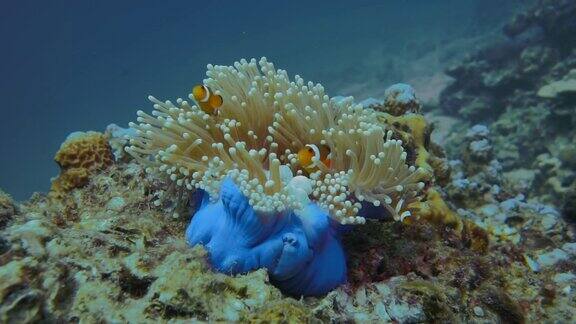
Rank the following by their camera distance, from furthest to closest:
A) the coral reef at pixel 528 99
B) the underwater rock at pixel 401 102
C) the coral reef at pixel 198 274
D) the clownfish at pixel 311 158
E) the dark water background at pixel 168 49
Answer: the dark water background at pixel 168 49
the coral reef at pixel 528 99
the underwater rock at pixel 401 102
the clownfish at pixel 311 158
the coral reef at pixel 198 274

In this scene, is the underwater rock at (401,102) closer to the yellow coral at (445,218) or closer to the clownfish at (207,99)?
the yellow coral at (445,218)

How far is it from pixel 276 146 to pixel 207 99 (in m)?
0.54

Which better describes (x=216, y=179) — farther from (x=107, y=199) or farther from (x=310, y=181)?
(x=107, y=199)

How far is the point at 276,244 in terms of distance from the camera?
2068mm

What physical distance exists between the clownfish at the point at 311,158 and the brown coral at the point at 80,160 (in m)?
1.97

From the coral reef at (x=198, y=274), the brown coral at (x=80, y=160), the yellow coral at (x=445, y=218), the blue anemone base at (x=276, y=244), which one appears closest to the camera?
the coral reef at (x=198, y=274)

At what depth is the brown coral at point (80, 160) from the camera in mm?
3441

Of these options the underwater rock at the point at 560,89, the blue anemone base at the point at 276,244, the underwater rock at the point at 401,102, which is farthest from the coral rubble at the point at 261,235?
the underwater rock at the point at 560,89

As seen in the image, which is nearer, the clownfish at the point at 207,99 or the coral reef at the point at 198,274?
the coral reef at the point at 198,274

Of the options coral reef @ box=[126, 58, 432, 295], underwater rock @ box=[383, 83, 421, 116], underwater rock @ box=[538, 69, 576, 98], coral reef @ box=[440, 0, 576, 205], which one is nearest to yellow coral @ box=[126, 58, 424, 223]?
coral reef @ box=[126, 58, 432, 295]

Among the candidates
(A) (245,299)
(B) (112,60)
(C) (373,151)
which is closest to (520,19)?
(C) (373,151)

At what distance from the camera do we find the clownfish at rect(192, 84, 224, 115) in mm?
2645

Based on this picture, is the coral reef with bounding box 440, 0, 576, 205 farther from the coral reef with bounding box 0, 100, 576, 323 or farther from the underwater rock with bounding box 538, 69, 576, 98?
the coral reef with bounding box 0, 100, 576, 323

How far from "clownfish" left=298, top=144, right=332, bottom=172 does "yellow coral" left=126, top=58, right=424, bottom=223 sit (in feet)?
0.12
